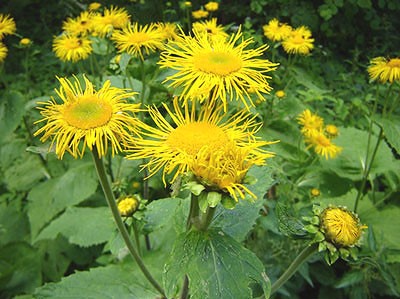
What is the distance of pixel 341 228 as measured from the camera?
3.17 feet

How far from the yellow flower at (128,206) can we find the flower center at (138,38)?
542mm

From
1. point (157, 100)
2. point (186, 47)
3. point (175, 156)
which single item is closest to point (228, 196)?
point (175, 156)

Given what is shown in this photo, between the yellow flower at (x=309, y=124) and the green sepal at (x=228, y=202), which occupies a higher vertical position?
the green sepal at (x=228, y=202)

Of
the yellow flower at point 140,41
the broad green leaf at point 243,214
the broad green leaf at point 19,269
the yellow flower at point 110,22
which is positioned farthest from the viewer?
the broad green leaf at point 19,269

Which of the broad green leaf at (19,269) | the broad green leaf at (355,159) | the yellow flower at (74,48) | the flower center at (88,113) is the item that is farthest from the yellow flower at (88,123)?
the broad green leaf at (355,159)

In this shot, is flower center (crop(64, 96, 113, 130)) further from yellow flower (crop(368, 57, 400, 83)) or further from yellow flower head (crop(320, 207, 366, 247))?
yellow flower (crop(368, 57, 400, 83))

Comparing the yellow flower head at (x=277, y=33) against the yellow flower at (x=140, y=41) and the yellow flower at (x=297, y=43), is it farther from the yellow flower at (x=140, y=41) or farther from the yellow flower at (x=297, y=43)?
the yellow flower at (x=140, y=41)

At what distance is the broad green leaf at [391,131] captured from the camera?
1609 mm

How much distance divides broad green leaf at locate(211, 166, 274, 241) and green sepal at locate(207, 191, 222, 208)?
1.04 ft

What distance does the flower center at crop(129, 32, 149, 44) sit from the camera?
1.45m

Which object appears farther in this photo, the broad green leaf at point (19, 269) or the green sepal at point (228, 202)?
the broad green leaf at point (19, 269)

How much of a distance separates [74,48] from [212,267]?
1451 mm

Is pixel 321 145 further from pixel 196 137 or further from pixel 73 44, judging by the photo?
pixel 196 137

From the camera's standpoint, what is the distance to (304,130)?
2121 mm
